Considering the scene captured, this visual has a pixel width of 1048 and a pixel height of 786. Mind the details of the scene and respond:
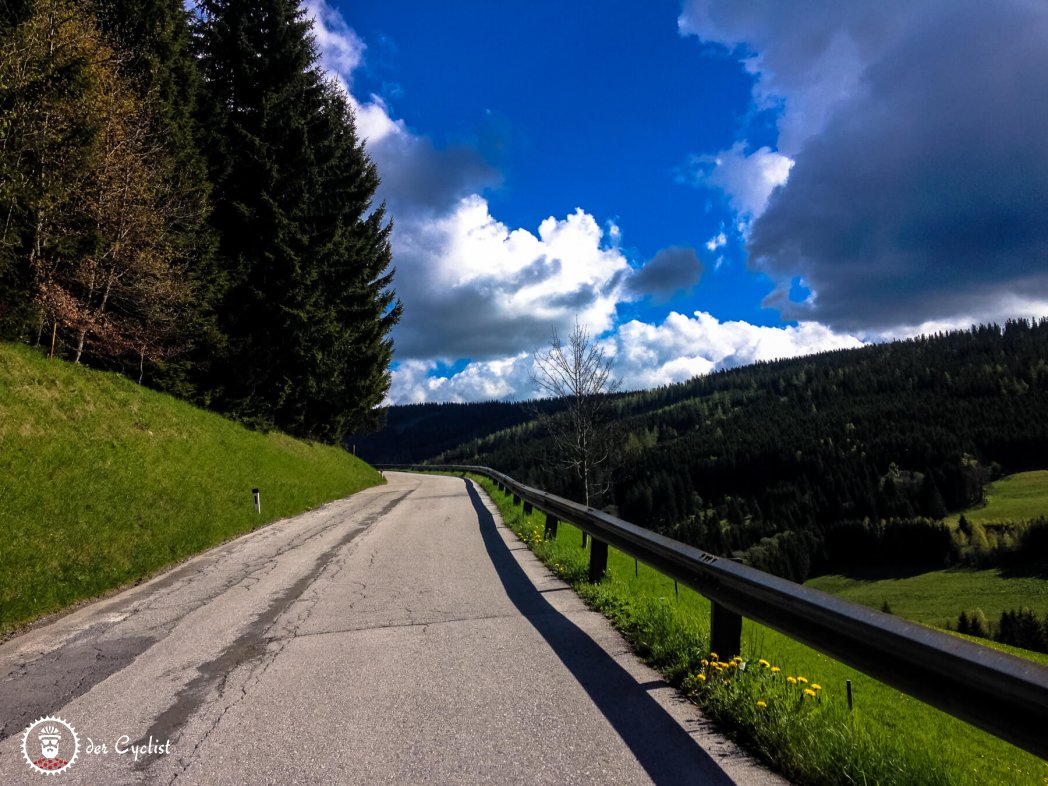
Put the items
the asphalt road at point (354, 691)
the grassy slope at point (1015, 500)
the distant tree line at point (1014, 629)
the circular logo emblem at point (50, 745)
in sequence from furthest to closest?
Result: the grassy slope at point (1015, 500), the distant tree line at point (1014, 629), the circular logo emblem at point (50, 745), the asphalt road at point (354, 691)

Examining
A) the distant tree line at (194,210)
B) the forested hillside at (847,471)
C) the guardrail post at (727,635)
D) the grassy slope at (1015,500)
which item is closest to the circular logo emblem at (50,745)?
the guardrail post at (727,635)

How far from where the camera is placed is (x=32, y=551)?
24.8ft

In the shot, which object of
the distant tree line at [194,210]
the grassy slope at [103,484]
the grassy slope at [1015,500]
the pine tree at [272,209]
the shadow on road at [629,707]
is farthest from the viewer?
the grassy slope at [1015,500]

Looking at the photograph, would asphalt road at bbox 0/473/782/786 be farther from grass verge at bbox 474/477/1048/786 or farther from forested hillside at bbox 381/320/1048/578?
forested hillside at bbox 381/320/1048/578

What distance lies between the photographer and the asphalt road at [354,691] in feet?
10.0

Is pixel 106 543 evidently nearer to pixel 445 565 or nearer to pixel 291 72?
pixel 445 565

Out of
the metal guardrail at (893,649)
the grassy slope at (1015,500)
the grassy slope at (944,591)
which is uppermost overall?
the metal guardrail at (893,649)

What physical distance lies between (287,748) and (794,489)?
148m

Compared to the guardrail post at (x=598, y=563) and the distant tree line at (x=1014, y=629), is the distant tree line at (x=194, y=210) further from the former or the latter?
the distant tree line at (x=1014, y=629)

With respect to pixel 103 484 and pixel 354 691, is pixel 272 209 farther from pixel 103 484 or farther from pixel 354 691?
pixel 354 691

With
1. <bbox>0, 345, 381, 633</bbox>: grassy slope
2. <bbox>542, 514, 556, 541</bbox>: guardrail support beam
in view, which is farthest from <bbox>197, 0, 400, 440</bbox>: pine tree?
<bbox>542, 514, 556, 541</bbox>: guardrail support beam

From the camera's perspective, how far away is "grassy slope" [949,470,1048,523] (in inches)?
4700

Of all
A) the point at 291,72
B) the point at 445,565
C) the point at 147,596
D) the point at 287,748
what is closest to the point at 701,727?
the point at 287,748

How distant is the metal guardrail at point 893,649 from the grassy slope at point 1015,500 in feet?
490
